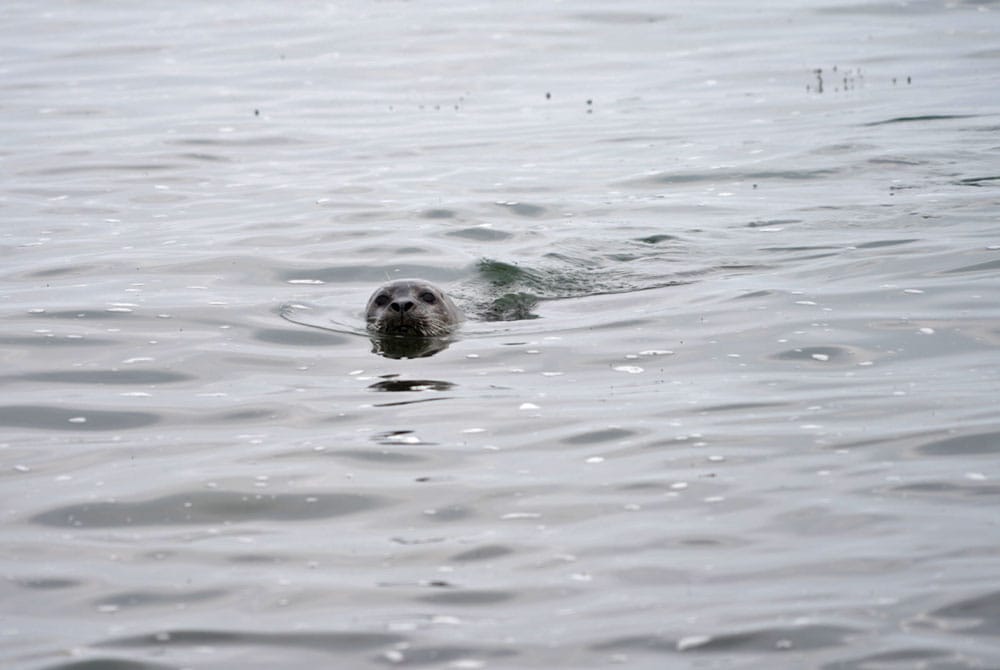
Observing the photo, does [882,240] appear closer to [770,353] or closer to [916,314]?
[916,314]

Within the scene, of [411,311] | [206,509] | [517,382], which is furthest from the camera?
[411,311]

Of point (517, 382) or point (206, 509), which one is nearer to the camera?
point (206, 509)

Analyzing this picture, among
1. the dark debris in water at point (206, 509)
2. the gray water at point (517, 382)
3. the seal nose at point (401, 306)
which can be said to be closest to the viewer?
the gray water at point (517, 382)

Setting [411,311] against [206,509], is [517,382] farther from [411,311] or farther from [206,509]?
[206,509]

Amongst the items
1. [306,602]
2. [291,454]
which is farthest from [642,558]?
[291,454]

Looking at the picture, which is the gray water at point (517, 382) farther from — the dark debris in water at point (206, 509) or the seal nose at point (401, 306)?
the seal nose at point (401, 306)

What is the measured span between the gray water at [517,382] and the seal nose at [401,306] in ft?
1.47

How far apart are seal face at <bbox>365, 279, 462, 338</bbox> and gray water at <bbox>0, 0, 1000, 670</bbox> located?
23 cm

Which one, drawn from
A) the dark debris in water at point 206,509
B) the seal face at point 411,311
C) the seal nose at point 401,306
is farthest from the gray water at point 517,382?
the seal nose at point 401,306

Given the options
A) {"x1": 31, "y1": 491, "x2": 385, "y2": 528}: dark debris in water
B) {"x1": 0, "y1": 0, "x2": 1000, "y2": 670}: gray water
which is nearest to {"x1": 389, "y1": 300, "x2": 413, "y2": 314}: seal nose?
{"x1": 0, "y1": 0, "x2": 1000, "y2": 670}: gray water

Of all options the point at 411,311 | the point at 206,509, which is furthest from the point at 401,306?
the point at 206,509

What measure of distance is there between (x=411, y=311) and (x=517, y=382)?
5.75ft

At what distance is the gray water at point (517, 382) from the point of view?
635 centimetres

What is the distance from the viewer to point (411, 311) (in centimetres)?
1147
